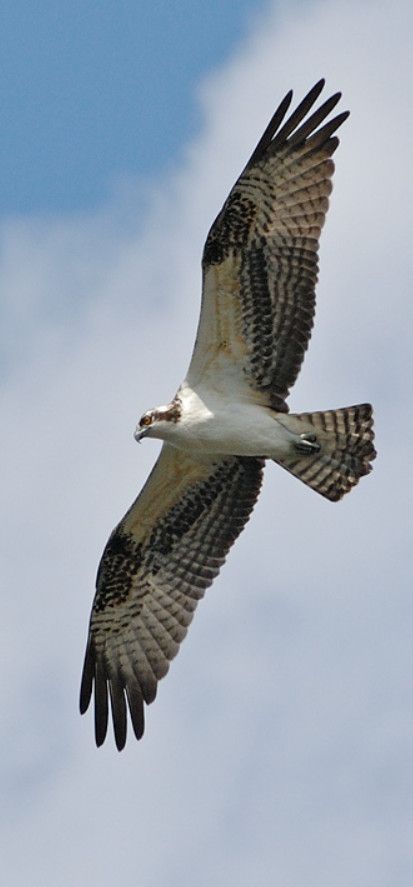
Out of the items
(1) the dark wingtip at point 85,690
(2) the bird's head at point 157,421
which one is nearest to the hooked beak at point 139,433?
(2) the bird's head at point 157,421

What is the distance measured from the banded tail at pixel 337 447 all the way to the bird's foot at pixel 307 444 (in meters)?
0.02

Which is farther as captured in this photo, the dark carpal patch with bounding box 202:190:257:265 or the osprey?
the osprey

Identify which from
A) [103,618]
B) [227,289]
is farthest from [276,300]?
[103,618]

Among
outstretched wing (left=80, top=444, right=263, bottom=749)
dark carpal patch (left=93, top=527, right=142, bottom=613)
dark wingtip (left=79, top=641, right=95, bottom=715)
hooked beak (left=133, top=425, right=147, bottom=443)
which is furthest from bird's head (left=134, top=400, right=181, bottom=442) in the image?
dark wingtip (left=79, top=641, right=95, bottom=715)

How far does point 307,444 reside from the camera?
1511 centimetres

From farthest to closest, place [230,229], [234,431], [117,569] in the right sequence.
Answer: [117,569] → [234,431] → [230,229]

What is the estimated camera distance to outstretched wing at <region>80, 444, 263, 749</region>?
15805 millimetres

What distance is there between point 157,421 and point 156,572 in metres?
1.72

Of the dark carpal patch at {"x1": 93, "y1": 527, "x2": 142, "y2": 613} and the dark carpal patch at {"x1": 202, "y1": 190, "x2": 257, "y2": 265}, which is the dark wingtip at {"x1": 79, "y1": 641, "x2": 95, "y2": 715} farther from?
the dark carpal patch at {"x1": 202, "y1": 190, "x2": 257, "y2": 265}

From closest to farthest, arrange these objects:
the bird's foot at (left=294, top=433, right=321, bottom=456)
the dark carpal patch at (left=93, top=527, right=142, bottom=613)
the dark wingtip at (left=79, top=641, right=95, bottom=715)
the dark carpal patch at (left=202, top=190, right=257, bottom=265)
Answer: the dark carpal patch at (left=202, top=190, right=257, bottom=265) < the bird's foot at (left=294, top=433, right=321, bottom=456) < the dark wingtip at (left=79, top=641, right=95, bottom=715) < the dark carpal patch at (left=93, top=527, right=142, bottom=613)

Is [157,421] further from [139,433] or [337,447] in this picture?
[337,447]

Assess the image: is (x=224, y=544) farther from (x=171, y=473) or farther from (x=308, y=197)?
(x=308, y=197)

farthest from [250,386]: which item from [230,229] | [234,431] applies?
[230,229]

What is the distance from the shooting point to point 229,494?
15.9 meters
